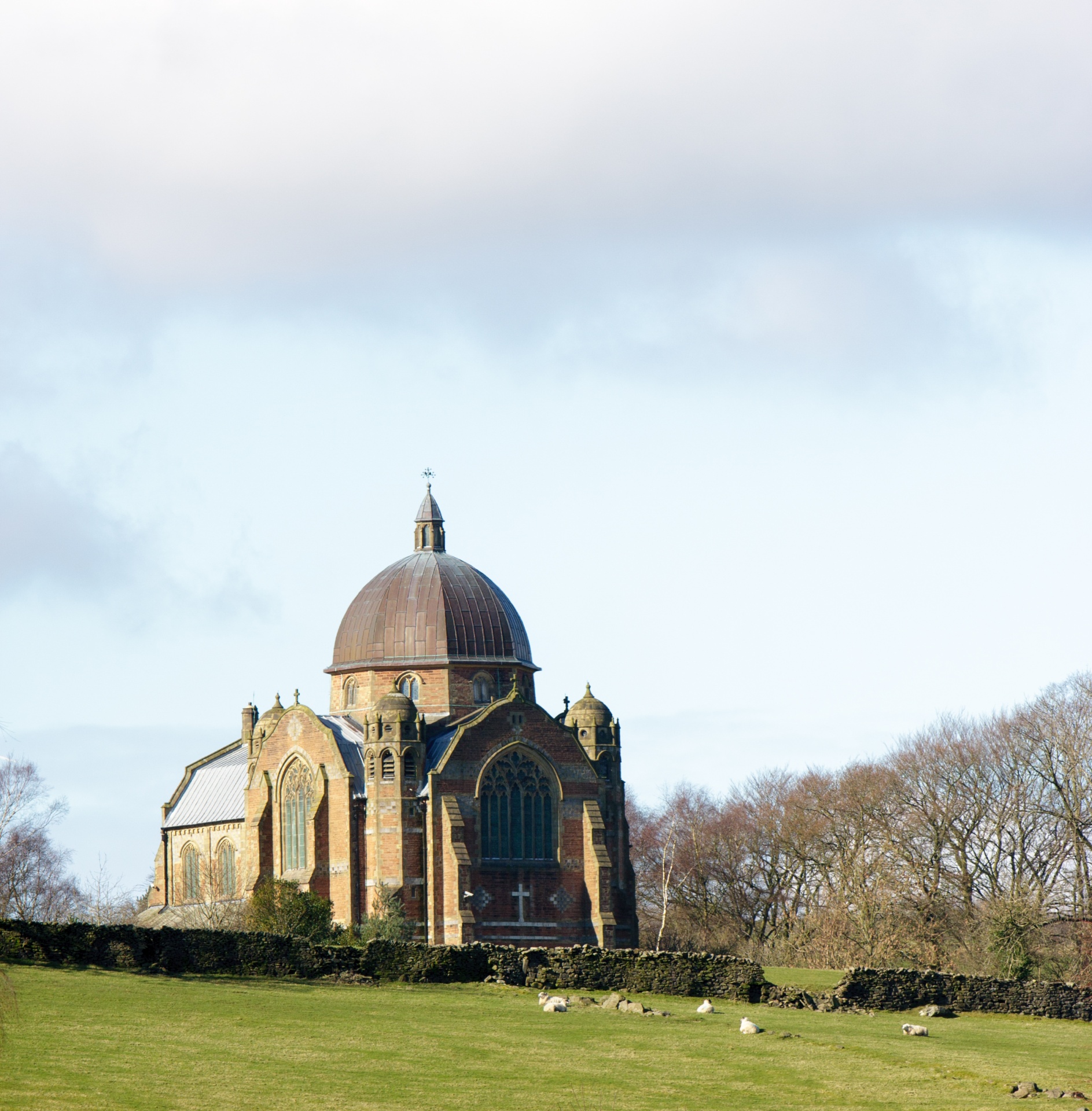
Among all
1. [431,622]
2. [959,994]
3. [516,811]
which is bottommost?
[959,994]

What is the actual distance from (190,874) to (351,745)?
14.3 m

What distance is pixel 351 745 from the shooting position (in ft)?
239

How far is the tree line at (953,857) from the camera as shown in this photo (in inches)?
2719

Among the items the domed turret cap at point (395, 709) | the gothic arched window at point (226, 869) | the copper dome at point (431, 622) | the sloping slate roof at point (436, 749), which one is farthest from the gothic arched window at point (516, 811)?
the gothic arched window at point (226, 869)

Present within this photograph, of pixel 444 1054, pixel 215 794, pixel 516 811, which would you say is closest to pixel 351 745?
pixel 516 811

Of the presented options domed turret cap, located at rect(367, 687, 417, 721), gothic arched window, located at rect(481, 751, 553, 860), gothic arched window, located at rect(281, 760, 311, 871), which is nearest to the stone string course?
gothic arched window, located at rect(481, 751, 553, 860)

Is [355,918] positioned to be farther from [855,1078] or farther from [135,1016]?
[855,1078]

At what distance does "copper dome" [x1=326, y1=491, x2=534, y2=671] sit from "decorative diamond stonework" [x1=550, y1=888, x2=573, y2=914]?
1059cm

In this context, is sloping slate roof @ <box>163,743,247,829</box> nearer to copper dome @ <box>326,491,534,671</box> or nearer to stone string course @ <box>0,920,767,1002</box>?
copper dome @ <box>326,491,534,671</box>

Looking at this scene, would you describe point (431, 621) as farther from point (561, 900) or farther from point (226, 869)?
point (226, 869)

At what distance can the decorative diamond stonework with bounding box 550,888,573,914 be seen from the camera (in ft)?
228

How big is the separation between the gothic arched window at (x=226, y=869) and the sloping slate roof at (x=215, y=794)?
118cm

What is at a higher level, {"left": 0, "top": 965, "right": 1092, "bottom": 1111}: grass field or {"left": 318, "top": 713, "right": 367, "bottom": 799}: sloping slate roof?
{"left": 318, "top": 713, "right": 367, "bottom": 799}: sloping slate roof

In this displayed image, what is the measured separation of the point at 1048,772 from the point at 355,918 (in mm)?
27470
